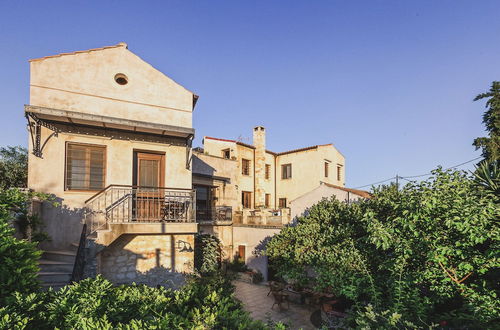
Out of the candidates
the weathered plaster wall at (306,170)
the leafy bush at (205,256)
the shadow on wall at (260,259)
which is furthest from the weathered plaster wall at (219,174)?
the weathered plaster wall at (306,170)

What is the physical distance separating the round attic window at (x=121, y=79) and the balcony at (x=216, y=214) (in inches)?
361

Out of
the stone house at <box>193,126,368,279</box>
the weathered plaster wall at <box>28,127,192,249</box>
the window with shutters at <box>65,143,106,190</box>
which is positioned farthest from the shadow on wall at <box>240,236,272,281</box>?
the window with shutters at <box>65,143,106,190</box>

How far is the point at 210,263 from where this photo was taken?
12.3m

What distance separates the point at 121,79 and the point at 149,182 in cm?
379

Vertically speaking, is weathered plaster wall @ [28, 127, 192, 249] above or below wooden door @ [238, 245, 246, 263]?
above

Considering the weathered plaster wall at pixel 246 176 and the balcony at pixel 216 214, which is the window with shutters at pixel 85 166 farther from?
the weathered plaster wall at pixel 246 176

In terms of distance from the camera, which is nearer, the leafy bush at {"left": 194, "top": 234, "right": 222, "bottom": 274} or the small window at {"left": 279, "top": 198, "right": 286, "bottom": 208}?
the leafy bush at {"left": 194, "top": 234, "right": 222, "bottom": 274}

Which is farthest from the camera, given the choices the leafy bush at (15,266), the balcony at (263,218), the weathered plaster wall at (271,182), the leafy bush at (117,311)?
the weathered plaster wall at (271,182)

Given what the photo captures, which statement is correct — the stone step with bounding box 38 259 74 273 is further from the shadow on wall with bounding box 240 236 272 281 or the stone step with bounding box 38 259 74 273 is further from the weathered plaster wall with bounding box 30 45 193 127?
the shadow on wall with bounding box 240 236 272 281

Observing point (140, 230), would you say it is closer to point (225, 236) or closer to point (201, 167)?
point (225, 236)

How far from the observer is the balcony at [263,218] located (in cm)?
1552

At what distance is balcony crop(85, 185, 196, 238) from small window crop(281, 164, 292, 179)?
16.1 metres

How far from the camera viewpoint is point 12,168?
14.4 m

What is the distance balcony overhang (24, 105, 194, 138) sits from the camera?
7.23 metres
